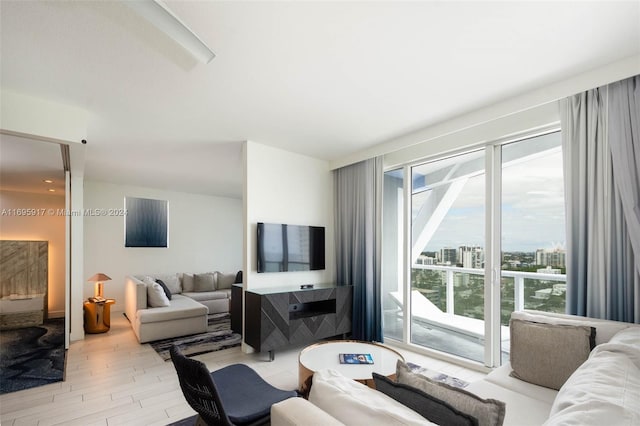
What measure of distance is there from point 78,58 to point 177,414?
2.68 metres

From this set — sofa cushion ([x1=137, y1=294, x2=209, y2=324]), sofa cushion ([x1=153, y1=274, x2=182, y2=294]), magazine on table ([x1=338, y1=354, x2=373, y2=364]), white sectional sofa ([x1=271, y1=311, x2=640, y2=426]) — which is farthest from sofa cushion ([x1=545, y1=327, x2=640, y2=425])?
sofa cushion ([x1=153, y1=274, x2=182, y2=294])

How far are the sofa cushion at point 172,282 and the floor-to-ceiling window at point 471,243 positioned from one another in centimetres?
410

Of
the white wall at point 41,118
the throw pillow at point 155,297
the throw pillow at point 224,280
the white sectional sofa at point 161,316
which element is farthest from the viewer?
the throw pillow at point 224,280

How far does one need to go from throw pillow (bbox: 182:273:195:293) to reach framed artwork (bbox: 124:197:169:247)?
0.94 m

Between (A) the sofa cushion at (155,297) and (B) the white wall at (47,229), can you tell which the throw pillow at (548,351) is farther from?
(B) the white wall at (47,229)

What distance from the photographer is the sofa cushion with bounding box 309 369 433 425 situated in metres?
0.98

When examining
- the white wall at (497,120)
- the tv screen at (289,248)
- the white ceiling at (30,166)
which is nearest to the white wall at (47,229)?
the white ceiling at (30,166)

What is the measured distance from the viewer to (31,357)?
3682 millimetres

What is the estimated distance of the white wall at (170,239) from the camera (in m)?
6.10

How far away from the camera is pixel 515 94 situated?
2.78 metres

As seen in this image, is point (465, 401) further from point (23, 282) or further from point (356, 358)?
point (23, 282)

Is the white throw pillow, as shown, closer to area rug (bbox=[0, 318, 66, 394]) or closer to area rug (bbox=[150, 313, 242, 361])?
area rug (bbox=[150, 313, 242, 361])

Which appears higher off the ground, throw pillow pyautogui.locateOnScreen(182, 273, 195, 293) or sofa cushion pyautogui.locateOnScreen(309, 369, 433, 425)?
sofa cushion pyautogui.locateOnScreen(309, 369, 433, 425)

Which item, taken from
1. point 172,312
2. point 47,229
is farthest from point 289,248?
point 47,229
